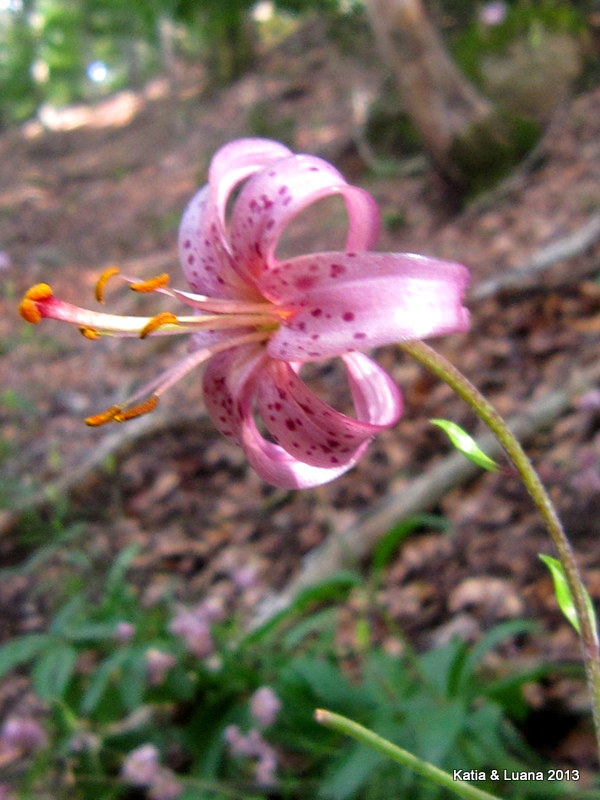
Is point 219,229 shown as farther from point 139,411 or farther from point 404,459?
point 404,459

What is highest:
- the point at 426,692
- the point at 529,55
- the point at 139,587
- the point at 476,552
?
the point at 529,55

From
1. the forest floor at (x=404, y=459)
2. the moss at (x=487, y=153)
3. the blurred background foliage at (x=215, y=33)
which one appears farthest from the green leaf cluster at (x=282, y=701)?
the blurred background foliage at (x=215, y=33)

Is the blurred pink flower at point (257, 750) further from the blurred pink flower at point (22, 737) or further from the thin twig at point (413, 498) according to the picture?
the thin twig at point (413, 498)

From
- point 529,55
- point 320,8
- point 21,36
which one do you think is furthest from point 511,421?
point 21,36

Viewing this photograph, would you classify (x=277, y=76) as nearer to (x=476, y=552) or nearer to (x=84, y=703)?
(x=476, y=552)

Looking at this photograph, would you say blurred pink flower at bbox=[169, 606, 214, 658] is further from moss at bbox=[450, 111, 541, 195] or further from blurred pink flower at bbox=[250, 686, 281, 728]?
moss at bbox=[450, 111, 541, 195]
